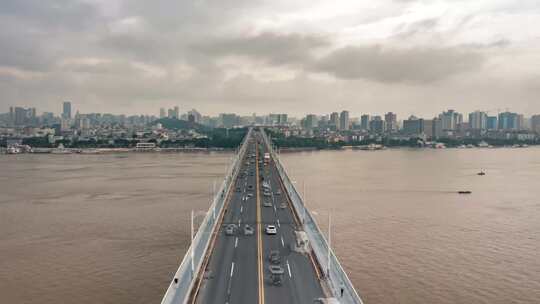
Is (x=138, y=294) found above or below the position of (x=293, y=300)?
below

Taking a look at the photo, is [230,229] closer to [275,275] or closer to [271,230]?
[271,230]

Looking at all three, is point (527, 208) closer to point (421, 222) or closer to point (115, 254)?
point (421, 222)

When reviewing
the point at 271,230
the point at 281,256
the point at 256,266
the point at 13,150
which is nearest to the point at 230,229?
the point at 271,230

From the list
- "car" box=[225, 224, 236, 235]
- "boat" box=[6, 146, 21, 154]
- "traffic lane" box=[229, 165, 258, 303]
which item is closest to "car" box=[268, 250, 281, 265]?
"traffic lane" box=[229, 165, 258, 303]

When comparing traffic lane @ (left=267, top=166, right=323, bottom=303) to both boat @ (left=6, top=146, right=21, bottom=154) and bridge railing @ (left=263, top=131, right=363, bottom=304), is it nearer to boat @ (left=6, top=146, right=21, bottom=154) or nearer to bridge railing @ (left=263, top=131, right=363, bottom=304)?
bridge railing @ (left=263, top=131, right=363, bottom=304)

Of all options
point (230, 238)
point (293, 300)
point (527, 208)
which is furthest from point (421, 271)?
point (527, 208)
